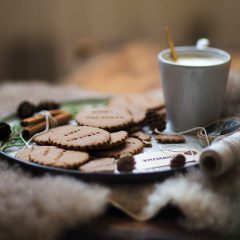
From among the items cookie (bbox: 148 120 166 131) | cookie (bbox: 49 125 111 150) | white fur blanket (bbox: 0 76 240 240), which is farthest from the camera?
cookie (bbox: 148 120 166 131)

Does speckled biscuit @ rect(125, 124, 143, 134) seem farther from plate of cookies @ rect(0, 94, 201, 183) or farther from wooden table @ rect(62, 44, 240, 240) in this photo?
wooden table @ rect(62, 44, 240, 240)

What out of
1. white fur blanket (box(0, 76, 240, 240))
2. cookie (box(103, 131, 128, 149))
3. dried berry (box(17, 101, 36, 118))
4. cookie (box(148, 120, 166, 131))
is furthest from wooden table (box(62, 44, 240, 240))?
dried berry (box(17, 101, 36, 118))

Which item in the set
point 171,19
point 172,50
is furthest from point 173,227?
point 171,19

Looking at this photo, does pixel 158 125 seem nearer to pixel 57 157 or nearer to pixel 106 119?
pixel 106 119

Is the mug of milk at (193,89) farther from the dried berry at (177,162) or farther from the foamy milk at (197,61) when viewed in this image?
the dried berry at (177,162)

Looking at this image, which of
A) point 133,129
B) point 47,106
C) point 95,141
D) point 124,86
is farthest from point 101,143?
point 124,86

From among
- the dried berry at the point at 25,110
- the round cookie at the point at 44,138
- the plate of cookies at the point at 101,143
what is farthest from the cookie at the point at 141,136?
the dried berry at the point at 25,110

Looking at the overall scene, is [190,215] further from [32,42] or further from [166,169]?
[32,42]
